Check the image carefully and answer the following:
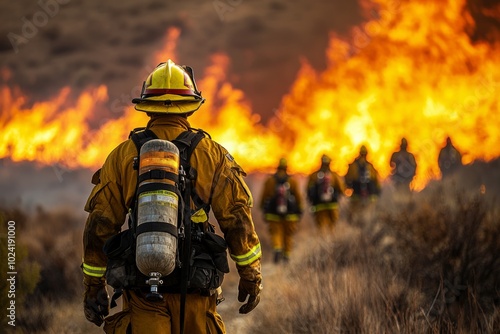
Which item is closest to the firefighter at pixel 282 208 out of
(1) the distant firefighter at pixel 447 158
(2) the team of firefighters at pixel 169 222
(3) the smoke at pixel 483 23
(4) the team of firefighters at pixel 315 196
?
(4) the team of firefighters at pixel 315 196

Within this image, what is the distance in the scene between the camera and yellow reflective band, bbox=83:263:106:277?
319cm

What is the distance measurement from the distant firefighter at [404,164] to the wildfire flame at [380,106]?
525mm

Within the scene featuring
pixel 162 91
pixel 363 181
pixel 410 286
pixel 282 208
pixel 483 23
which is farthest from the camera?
pixel 483 23

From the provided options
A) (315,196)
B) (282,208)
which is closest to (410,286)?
(282,208)

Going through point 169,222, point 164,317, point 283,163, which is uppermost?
point 283,163

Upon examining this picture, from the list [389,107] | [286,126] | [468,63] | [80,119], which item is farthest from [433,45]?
[80,119]

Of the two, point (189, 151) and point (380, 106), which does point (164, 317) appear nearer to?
point (189, 151)

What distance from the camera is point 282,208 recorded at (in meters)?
11.2

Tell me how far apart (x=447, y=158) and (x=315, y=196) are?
9289mm

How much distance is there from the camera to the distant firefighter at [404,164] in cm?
1711

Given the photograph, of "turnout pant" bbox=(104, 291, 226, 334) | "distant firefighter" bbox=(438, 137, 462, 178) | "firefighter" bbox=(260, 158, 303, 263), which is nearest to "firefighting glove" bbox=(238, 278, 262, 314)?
"turnout pant" bbox=(104, 291, 226, 334)

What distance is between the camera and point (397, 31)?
22266 mm

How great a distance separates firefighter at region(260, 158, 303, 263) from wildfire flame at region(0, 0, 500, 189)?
237 inches

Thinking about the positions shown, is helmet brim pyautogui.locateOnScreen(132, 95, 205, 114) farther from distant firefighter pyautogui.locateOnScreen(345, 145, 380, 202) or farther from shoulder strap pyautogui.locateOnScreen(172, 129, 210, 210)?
distant firefighter pyautogui.locateOnScreen(345, 145, 380, 202)
